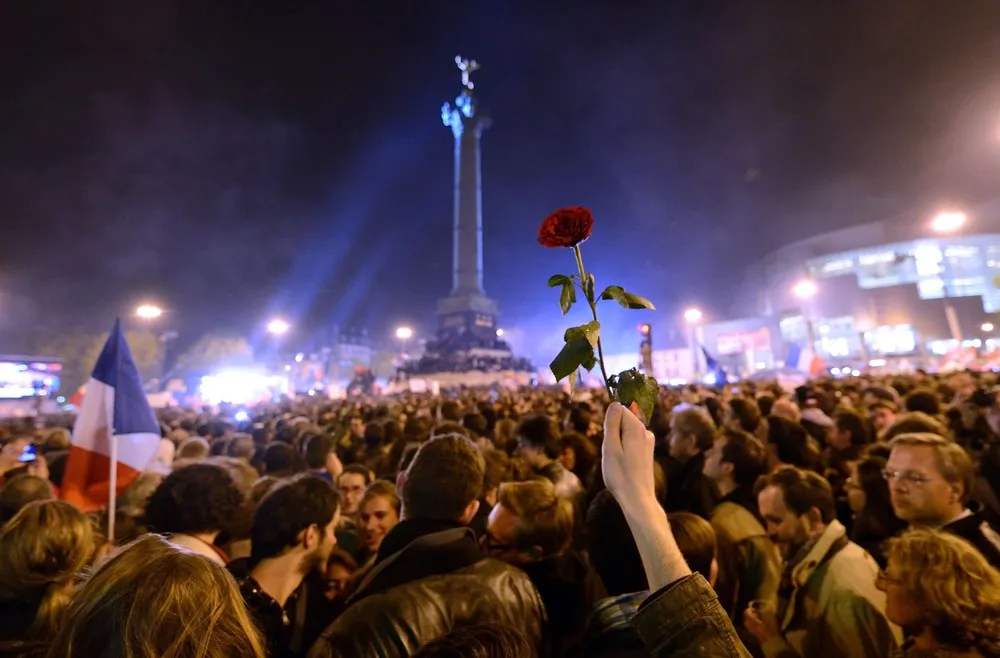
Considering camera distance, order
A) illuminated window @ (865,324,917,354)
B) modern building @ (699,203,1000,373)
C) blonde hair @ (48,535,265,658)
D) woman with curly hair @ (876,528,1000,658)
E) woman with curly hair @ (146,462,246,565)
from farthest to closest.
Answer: modern building @ (699,203,1000,373) → illuminated window @ (865,324,917,354) → woman with curly hair @ (146,462,246,565) → woman with curly hair @ (876,528,1000,658) → blonde hair @ (48,535,265,658)

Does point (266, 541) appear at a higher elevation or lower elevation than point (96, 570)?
lower

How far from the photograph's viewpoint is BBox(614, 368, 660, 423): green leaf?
171 cm

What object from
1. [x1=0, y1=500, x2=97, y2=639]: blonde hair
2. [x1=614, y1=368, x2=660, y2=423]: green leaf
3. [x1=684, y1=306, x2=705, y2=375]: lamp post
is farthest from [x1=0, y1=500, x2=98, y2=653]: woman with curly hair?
[x1=684, y1=306, x2=705, y2=375]: lamp post

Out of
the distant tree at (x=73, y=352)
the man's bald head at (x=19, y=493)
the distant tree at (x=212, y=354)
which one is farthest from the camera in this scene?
the distant tree at (x=212, y=354)

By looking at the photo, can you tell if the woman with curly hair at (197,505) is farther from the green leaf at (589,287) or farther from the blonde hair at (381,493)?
the green leaf at (589,287)

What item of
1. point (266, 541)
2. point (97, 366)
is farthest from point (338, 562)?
point (97, 366)

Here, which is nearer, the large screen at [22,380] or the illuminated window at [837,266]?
the large screen at [22,380]

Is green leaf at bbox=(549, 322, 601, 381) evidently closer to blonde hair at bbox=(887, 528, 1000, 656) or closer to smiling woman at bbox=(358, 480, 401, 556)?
blonde hair at bbox=(887, 528, 1000, 656)

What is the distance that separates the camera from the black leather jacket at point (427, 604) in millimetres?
2037

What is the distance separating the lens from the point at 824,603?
2.99 metres

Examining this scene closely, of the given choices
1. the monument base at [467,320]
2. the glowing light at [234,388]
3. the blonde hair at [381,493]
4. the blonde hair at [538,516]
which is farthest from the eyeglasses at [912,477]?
the monument base at [467,320]

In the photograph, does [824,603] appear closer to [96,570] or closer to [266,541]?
[266,541]

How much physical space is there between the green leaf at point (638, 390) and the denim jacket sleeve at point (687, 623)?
1.65ft

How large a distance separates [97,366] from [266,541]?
4.83 meters
